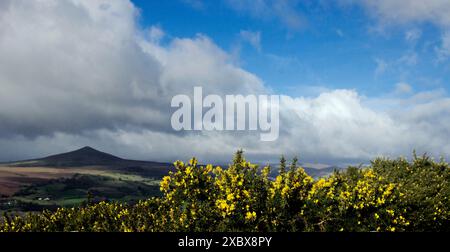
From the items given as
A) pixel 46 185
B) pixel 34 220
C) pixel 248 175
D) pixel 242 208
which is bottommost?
pixel 46 185

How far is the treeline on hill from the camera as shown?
11.0 meters

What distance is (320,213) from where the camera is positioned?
1150cm

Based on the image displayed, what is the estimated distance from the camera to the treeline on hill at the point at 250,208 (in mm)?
10984

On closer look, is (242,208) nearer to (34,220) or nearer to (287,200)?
(287,200)

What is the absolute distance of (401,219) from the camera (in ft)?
42.0

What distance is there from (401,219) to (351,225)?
2465mm

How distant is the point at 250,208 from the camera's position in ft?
36.8
